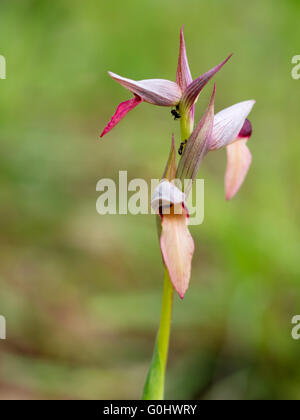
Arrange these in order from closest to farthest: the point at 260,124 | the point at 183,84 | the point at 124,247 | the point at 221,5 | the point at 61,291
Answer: the point at 183,84 → the point at 61,291 → the point at 124,247 → the point at 260,124 → the point at 221,5

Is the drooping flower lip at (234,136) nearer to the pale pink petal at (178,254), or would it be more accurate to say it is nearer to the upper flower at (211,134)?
the upper flower at (211,134)

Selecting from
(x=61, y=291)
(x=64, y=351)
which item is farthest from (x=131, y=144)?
(x=64, y=351)

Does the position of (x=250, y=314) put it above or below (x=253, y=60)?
below

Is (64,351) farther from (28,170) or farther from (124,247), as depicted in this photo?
(28,170)

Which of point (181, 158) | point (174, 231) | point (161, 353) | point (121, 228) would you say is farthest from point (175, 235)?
point (121, 228)

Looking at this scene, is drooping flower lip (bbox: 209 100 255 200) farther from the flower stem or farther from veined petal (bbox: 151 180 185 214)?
the flower stem

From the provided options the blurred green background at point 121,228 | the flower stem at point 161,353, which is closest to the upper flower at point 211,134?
the flower stem at point 161,353

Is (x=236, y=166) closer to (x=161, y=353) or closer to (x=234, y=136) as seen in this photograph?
(x=234, y=136)
